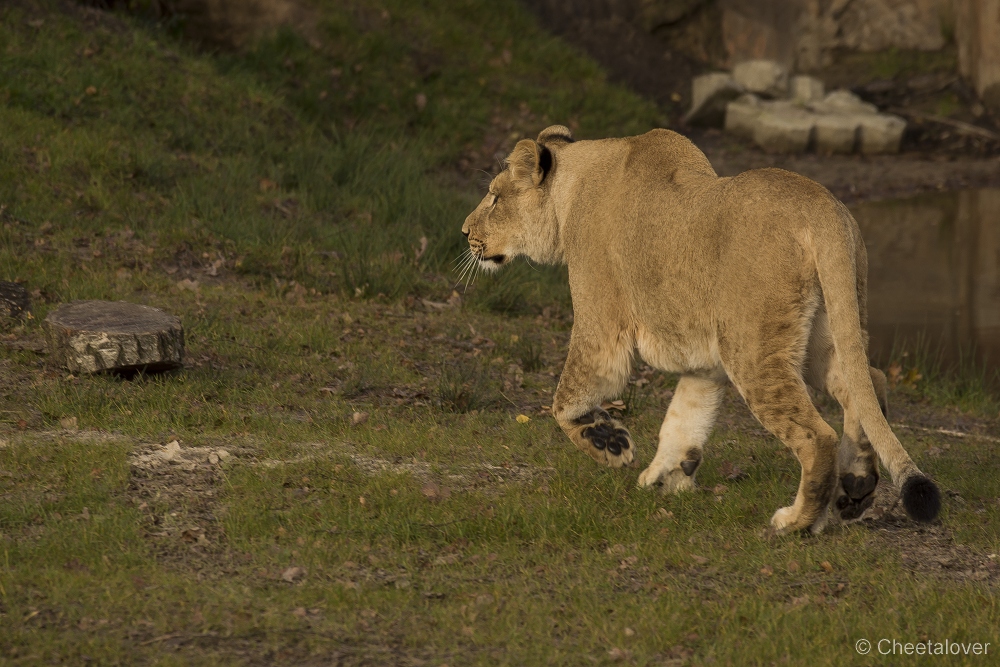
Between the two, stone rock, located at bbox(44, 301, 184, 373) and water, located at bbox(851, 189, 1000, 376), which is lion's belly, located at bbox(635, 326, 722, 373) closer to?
stone rock, located at bbox(44, 301, 184, 373)

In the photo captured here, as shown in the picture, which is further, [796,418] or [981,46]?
[981,46]

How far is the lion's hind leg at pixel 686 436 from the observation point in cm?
634

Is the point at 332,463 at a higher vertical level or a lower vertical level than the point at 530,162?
lower

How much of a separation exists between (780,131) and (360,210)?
7873 mm

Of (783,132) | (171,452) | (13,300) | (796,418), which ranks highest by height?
(783,132)

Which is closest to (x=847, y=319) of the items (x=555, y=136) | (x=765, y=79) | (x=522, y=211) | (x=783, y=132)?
(x=522, y=211)

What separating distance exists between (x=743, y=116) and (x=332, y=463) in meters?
13.3

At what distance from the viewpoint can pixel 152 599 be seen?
489cm

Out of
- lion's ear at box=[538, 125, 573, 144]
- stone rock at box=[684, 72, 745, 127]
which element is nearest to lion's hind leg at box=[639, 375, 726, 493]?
lion's ear at box=[538, 125, 573, 144]

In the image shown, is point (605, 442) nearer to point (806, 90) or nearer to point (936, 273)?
point (936, 273)

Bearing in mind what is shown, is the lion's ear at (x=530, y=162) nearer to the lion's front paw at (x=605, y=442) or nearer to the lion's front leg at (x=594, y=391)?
the lion's front leg at (x=594, y=391)

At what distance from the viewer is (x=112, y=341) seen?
7344 mm

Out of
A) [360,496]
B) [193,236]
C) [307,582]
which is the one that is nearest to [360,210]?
[193,236]

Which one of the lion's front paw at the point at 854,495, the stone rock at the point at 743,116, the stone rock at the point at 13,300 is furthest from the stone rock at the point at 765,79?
the lion's front paw at the point at 854,495
